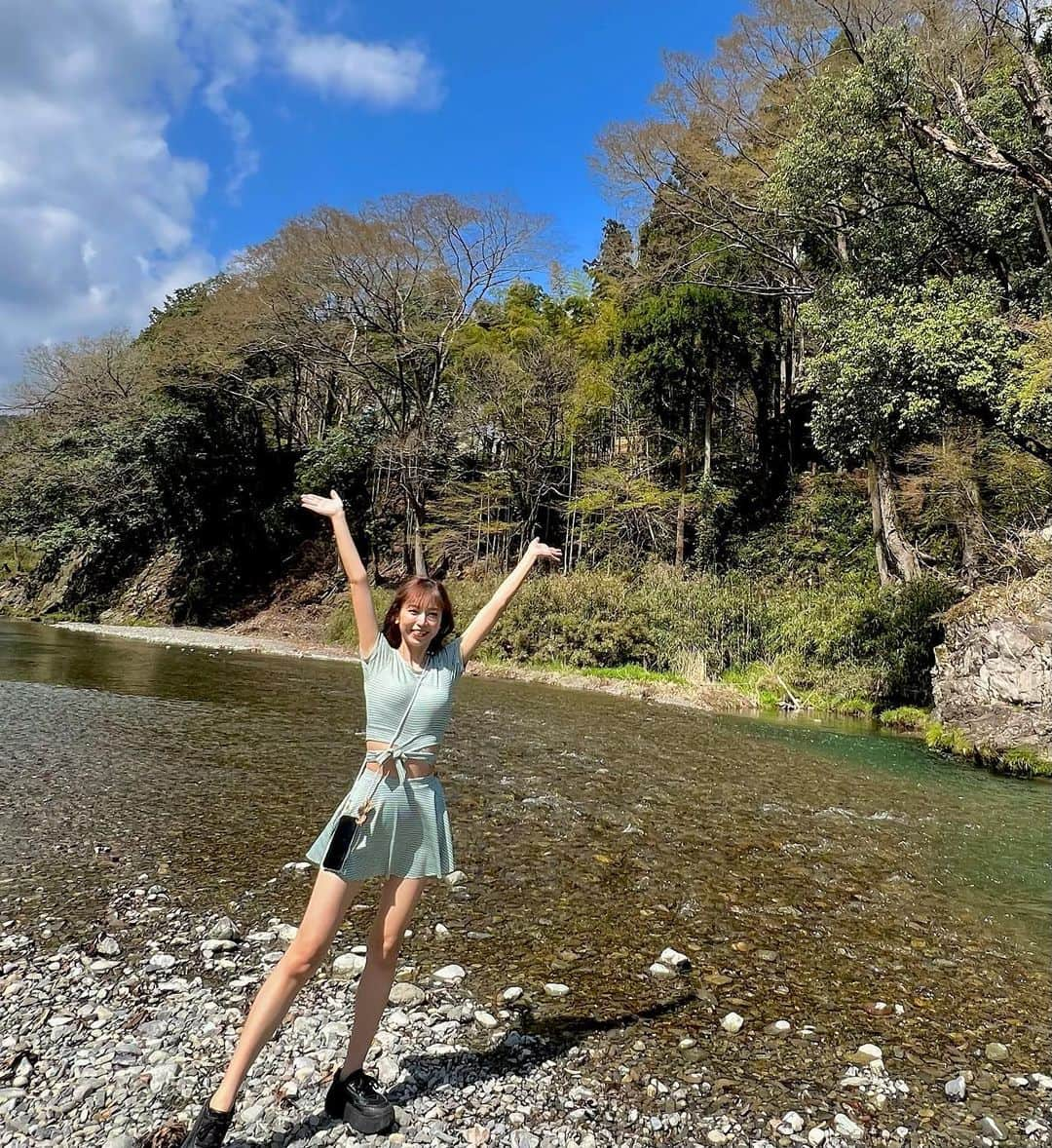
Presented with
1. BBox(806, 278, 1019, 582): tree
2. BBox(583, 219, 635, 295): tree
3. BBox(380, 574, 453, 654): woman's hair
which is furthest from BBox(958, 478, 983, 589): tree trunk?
BBox(380, 574, 453, 654): woman's hair

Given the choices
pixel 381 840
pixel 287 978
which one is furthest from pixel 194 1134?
pixel 381 840

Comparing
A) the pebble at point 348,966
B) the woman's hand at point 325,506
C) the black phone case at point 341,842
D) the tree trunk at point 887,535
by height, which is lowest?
the pebble at point 348,966

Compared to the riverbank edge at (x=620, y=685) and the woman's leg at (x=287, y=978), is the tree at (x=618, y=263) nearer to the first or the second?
the riverbank edge at (x=620, y=685)

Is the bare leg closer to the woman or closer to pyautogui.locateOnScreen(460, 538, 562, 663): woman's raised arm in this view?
the woman

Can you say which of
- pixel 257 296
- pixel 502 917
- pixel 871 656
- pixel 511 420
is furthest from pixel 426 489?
pixel 502 917

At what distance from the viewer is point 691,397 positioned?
2727cm

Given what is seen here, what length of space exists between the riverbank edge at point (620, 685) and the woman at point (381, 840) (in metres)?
10.5

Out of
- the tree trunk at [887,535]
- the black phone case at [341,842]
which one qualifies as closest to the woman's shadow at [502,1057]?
the black phone case at [341,842]

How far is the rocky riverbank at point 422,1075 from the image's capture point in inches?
102

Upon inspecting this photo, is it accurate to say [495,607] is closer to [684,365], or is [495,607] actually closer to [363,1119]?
[363,1119]

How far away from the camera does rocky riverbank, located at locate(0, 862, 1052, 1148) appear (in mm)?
2590

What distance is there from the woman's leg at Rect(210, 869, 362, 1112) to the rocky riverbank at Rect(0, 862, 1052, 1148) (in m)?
0.34

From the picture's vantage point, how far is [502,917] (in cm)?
452

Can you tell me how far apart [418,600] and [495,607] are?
41cm
